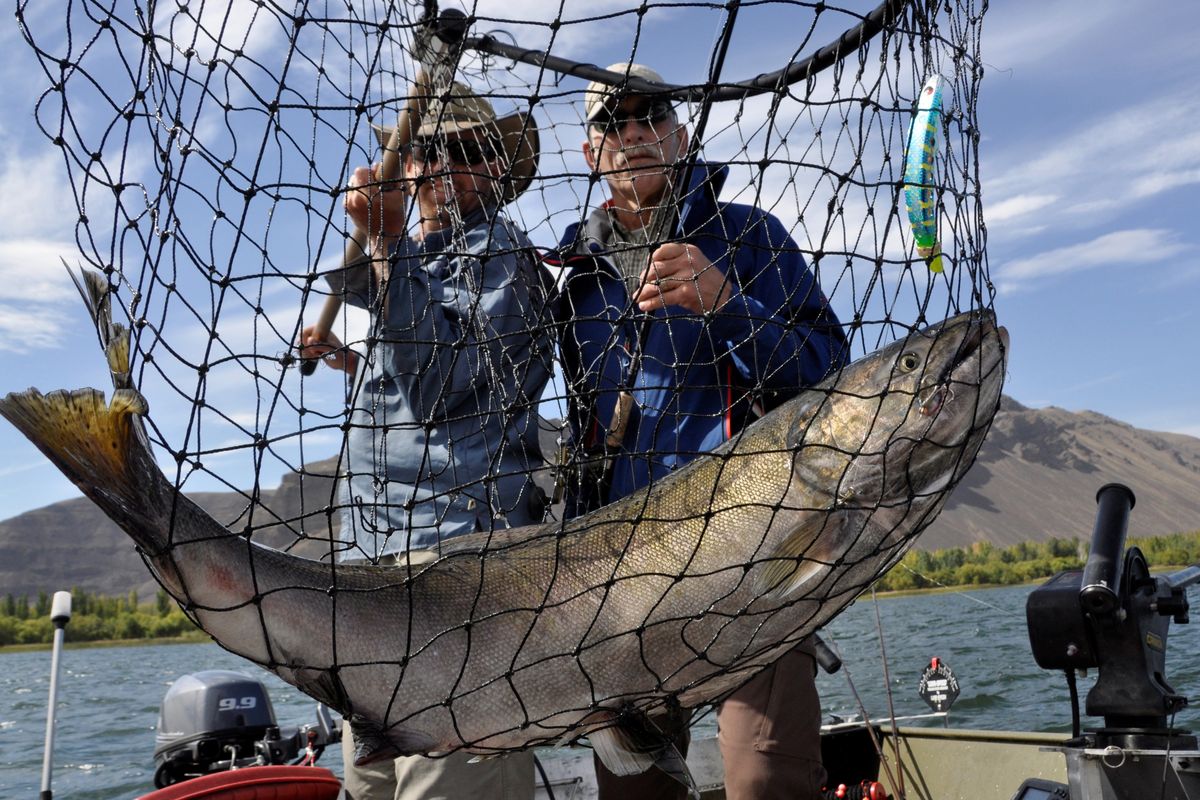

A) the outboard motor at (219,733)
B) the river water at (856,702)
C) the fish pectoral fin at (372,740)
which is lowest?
the river water at (856,702)

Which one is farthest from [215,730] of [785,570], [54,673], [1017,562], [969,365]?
[1017,562]

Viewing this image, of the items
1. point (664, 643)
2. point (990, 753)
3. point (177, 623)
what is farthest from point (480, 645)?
point (177, 623)

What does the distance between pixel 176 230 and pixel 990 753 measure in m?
4.74

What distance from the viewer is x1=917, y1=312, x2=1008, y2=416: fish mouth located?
2670mm

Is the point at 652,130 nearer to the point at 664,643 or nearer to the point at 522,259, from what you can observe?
the point at 522,259

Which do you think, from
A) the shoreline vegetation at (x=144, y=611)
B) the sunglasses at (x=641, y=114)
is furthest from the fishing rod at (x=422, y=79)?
the shoreline vegetation at (x=144, y=611)

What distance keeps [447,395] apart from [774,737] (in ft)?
5.03

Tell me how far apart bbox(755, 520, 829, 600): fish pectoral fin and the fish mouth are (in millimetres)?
483

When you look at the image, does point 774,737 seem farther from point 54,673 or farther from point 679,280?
point 54,673

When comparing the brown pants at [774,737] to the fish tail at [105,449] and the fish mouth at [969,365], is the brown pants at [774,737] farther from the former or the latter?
the fish tail at [105,449]

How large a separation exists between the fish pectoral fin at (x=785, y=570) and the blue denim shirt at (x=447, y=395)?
107 cm

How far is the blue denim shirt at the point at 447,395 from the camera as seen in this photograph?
3447 millimetres

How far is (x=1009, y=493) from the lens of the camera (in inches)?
7244

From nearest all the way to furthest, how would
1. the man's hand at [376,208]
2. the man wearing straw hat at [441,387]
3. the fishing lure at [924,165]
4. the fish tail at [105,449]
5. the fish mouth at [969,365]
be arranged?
1. the fish tail at [105,449]
2. the fish mouth at [969,365]
3. the fishing lure at [924,165]
4. the man's hand at [376,208]
5. the man wearing straw hat at [441,387]
